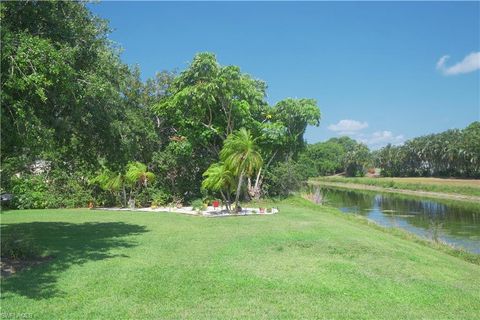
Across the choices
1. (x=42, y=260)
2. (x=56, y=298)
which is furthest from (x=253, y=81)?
(x=56, y=298)

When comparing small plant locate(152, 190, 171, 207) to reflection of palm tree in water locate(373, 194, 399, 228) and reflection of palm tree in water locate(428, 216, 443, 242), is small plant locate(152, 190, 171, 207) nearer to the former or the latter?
reflection of palm tree in water locate(373, 194, 399, 228)

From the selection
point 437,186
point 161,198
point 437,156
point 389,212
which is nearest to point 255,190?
point 161,198

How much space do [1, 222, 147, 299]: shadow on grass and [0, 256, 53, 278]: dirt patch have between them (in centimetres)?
20

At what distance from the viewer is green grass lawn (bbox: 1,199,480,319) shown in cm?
645

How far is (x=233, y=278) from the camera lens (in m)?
8.10

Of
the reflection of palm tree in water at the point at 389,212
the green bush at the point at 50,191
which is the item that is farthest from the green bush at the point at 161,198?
the reflection of palm tree in water at the point at 389,212

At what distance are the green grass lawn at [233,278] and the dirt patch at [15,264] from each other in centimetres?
26

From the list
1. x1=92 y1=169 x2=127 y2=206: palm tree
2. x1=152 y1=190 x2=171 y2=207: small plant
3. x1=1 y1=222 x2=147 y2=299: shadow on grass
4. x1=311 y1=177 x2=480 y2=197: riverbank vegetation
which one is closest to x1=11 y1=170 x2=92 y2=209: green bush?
x1=92 y1=169 x2=127 y2=206: palm tree

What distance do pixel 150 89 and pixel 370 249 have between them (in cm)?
2157

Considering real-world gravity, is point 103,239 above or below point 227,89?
below

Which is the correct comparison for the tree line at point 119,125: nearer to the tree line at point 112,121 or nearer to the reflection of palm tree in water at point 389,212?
the tree line at point 112,121

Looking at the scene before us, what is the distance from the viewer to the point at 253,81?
106 feet

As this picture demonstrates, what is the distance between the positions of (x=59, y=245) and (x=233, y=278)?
5316 millimetres

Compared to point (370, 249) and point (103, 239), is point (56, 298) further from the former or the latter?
point (370, 249)
